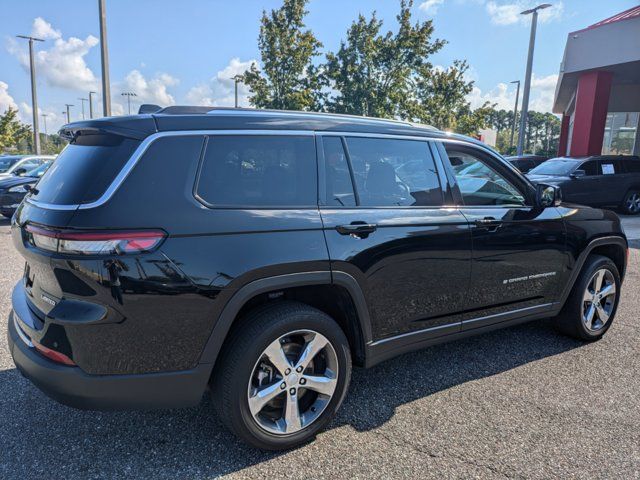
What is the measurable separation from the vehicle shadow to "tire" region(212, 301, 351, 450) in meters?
0.19

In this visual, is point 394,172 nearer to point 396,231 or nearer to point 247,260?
point 396,231

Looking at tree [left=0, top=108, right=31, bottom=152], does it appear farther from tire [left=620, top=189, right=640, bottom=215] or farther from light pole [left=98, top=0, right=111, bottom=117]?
tire [left=620, top=189, right=640, bottom=215]

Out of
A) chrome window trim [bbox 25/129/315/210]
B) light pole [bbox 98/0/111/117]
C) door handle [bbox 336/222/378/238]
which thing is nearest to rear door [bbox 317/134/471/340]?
door handle [bbox 336/222/378/238]

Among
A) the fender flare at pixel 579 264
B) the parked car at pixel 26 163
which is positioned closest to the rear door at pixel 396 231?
the fender flare at pixel 579 264

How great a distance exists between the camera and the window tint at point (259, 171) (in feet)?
7.85

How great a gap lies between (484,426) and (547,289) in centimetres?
147

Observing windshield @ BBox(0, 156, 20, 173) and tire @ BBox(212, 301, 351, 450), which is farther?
windshield @ BBox(0, 156, 20, 173)

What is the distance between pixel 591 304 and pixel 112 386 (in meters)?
3.87

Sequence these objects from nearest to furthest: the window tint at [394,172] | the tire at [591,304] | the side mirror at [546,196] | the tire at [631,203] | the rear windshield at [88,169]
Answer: the rear windshield at [88,169] < the window tint at [394,172] < the side mirror at [546,196] < the tire at [591,304] < the tire at [631,203]

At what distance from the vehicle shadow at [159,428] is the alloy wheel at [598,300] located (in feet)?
2.66

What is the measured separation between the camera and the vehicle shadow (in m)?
2.46

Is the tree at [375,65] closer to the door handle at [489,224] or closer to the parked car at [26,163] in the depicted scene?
the parked car at [26,163]

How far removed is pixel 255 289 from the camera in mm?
2369

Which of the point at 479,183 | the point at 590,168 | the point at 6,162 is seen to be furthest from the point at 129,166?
the point at 6,162
